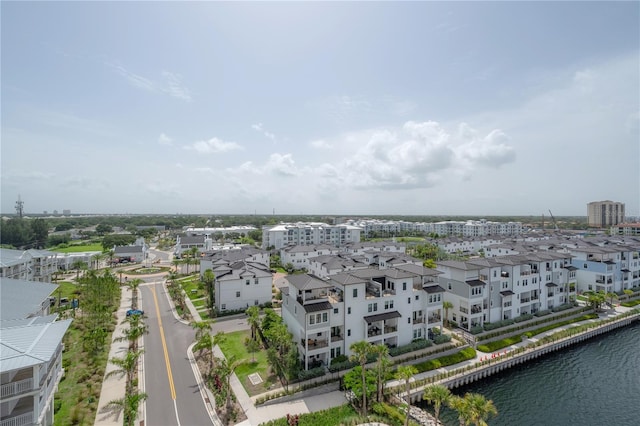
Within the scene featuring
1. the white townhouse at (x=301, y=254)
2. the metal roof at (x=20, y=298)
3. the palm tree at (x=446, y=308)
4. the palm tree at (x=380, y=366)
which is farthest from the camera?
the white townhouse at (x=301, y=254)

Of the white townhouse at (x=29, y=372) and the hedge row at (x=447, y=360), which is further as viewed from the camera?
the hedge row at (x=447, y=360)

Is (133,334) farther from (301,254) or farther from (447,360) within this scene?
(301,254)

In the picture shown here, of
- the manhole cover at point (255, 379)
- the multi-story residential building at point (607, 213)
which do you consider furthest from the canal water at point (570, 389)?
the multi-story residential building at point (607, 213)

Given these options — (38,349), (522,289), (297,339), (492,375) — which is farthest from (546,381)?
(38,349)

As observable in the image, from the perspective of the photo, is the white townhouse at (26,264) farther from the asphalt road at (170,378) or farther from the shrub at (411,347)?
the shrub at (411,347)

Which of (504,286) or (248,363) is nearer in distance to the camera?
(248,363)

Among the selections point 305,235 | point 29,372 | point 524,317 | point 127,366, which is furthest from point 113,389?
point 305,235

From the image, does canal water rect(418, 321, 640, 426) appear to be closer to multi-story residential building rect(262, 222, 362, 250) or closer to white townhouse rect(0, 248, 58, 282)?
white townhouse rect(0, 248, 58, 282)
